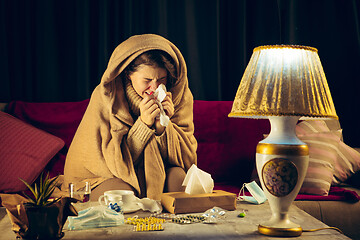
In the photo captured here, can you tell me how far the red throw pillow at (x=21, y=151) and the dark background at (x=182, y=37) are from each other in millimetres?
556

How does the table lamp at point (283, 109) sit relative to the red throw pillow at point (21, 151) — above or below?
above

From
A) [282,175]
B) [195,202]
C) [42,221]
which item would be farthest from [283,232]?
[42,221]

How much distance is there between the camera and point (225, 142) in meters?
2.28

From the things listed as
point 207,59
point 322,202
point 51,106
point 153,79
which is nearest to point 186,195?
point 153,79

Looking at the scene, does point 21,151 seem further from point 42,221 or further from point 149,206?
point 42,221

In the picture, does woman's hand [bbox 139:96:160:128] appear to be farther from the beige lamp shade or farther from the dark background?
the dark background

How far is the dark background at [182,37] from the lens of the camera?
2508mm

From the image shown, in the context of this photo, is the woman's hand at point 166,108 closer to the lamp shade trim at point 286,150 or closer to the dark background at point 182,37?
the lamp shade trim at point 286,150

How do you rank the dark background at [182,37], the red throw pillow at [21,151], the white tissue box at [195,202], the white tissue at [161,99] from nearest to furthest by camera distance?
the white tissue box at [195,202] → the white tissue at [161,99] → the red throw pillow at [21,151] → the dark background at [182,37]

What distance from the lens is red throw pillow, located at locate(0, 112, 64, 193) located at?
1866mm

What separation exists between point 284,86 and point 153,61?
2.81 ft

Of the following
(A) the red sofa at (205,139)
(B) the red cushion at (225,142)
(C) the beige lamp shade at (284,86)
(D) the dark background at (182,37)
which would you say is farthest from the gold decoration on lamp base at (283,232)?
(D) the dark background at (182,37)

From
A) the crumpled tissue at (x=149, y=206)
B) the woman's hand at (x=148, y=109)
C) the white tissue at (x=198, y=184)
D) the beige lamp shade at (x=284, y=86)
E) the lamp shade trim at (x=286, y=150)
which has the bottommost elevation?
the crumpled tissue at (x=149, y=206)

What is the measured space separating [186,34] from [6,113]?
4.04ft
